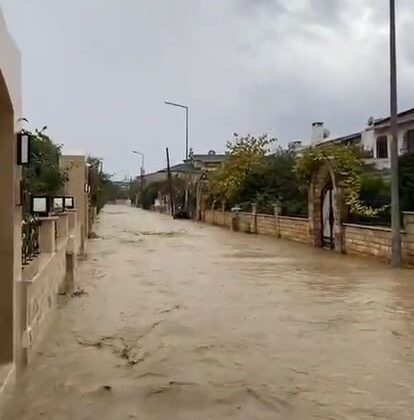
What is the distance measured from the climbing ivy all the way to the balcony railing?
12694 millimetres

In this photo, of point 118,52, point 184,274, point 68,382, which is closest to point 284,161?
point 118,52

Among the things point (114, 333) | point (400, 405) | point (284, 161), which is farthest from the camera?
point (284, 161)

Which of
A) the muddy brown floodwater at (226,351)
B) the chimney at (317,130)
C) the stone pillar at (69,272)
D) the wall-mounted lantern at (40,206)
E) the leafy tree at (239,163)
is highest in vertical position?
the chimney at (317,130)

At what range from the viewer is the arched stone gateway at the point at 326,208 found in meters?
21.2

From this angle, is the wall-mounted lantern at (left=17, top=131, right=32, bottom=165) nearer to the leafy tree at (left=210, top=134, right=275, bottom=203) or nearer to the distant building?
the distant building

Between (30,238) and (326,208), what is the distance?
15.3m

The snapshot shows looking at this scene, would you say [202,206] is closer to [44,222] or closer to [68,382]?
[44,222]

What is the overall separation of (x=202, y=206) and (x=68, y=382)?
4409 centimetres

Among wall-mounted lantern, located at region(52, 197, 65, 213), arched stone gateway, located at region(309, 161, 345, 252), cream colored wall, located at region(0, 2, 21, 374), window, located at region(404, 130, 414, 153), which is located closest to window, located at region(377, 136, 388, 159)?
window, located at region(404, 130, 414, 153)

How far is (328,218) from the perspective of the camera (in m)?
22.5

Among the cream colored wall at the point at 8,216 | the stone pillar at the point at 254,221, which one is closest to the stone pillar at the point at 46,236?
the cream colored wall at the point at 8,216

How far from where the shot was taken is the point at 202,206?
50281 mm

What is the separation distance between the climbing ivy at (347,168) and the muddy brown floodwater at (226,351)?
630cm

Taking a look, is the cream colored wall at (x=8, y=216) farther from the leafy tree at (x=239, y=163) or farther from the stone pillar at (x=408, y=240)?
the leafy tree at (x=239, y=163)
